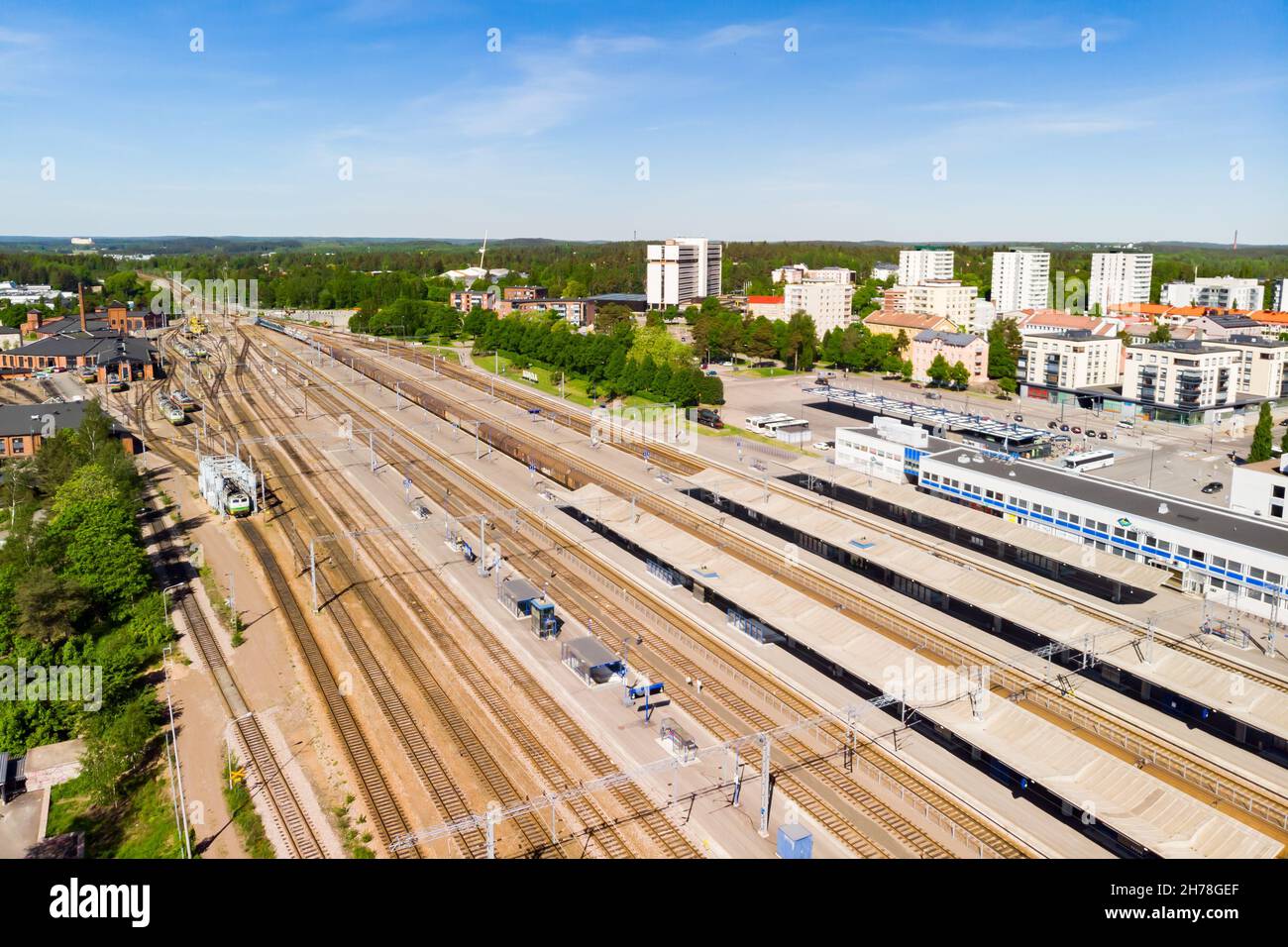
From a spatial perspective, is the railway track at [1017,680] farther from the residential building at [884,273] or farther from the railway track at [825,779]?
the residential building at [884,273]

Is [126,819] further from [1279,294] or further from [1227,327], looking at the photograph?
[1279,294]

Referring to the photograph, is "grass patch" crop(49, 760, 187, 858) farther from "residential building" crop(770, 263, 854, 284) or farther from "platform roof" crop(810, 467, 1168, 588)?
"residential building" crop(770, 263, 854, 284)

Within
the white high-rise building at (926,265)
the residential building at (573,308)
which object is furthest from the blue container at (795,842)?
the white high-rise building at (926,265)

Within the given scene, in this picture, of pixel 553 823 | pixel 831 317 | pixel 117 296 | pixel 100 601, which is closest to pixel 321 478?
pixel 100 601

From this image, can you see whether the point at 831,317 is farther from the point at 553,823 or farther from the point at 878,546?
the point at 553,823

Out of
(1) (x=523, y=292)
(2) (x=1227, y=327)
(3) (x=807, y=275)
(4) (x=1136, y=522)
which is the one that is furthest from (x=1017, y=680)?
(3) (x=807, y=275)
